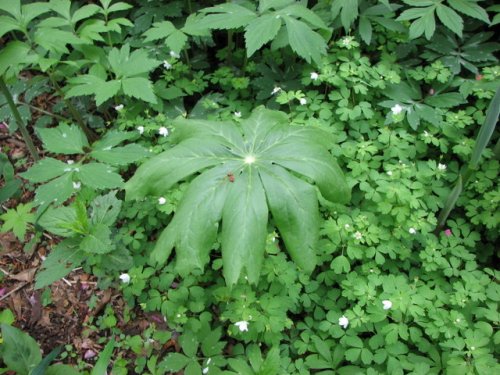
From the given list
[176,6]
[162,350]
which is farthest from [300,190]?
[176,6]

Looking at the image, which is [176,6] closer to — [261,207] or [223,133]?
[223,133]

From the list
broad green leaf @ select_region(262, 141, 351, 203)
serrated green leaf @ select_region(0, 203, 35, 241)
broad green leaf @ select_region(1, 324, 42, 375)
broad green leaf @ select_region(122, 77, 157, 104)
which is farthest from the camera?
serrated green leaf @ select_region(0, 203, 35, 241)

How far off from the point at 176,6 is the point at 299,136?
6.30 ft

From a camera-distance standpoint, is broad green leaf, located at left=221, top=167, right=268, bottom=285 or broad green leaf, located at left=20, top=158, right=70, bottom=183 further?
broad green leaf, located at left=20, top=158, right=70, bottom=183

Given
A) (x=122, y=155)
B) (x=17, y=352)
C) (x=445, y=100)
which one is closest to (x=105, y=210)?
(x=122, y=155)

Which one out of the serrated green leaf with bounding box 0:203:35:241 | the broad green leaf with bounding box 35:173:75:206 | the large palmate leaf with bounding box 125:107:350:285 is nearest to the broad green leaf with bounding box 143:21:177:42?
the broad green leaf with bounding box 35:173:75:206

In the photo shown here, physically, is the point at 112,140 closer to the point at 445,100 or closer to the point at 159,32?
the point at 159,32

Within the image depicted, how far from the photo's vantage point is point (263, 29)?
2389 mm

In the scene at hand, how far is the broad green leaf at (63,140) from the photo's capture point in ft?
8.08

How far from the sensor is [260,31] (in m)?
2.39

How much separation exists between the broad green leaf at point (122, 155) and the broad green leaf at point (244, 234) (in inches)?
41.4

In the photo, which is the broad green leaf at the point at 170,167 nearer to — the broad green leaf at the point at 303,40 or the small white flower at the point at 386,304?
the broad green leaf at the point at 303,40

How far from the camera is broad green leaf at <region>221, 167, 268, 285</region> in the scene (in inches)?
Answer: 62.3

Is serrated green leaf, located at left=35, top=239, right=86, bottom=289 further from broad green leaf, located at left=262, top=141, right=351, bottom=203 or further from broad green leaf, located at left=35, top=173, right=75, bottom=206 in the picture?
broad green leaf, located at left=262, top=141, right=351, bottom=203
